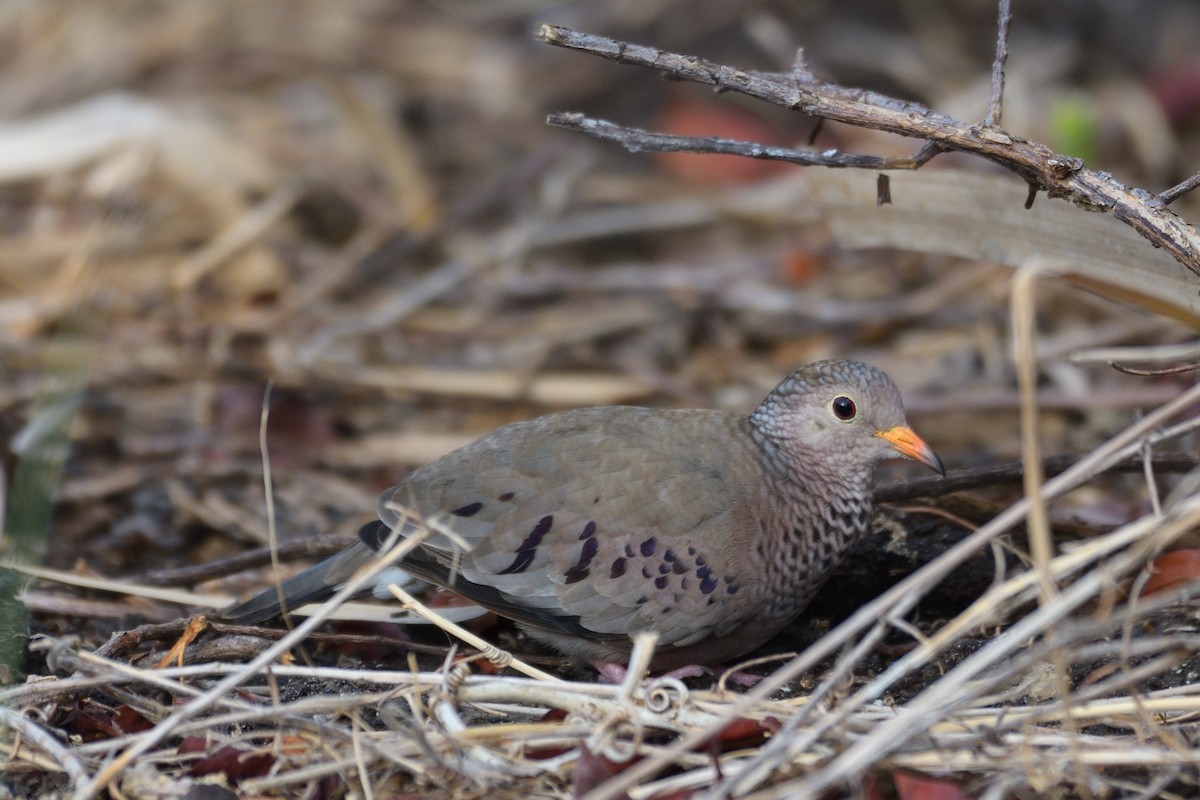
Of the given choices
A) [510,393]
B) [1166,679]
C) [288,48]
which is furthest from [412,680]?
[288,48]

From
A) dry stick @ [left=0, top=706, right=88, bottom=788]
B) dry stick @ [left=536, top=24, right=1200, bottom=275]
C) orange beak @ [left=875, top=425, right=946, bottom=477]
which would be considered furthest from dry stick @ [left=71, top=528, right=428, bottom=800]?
orange beak @ [left=875, top=425, right=946, bottom=477]

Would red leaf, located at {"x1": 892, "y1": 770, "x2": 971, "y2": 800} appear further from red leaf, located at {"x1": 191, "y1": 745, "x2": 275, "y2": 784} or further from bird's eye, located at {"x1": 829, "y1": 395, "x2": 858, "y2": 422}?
red leaf, located at {"x1": 191, "y1": 745, "x2": 275, "y2": 784}

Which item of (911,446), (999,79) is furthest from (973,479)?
(999,79)

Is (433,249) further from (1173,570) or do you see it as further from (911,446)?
(1173,570)

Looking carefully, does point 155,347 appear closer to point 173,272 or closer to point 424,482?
point 173,272

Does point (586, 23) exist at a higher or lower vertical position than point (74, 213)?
higher

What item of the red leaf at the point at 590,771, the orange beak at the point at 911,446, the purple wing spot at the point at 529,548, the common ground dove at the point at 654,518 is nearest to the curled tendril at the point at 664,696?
the red leaf at the point at 590,771
